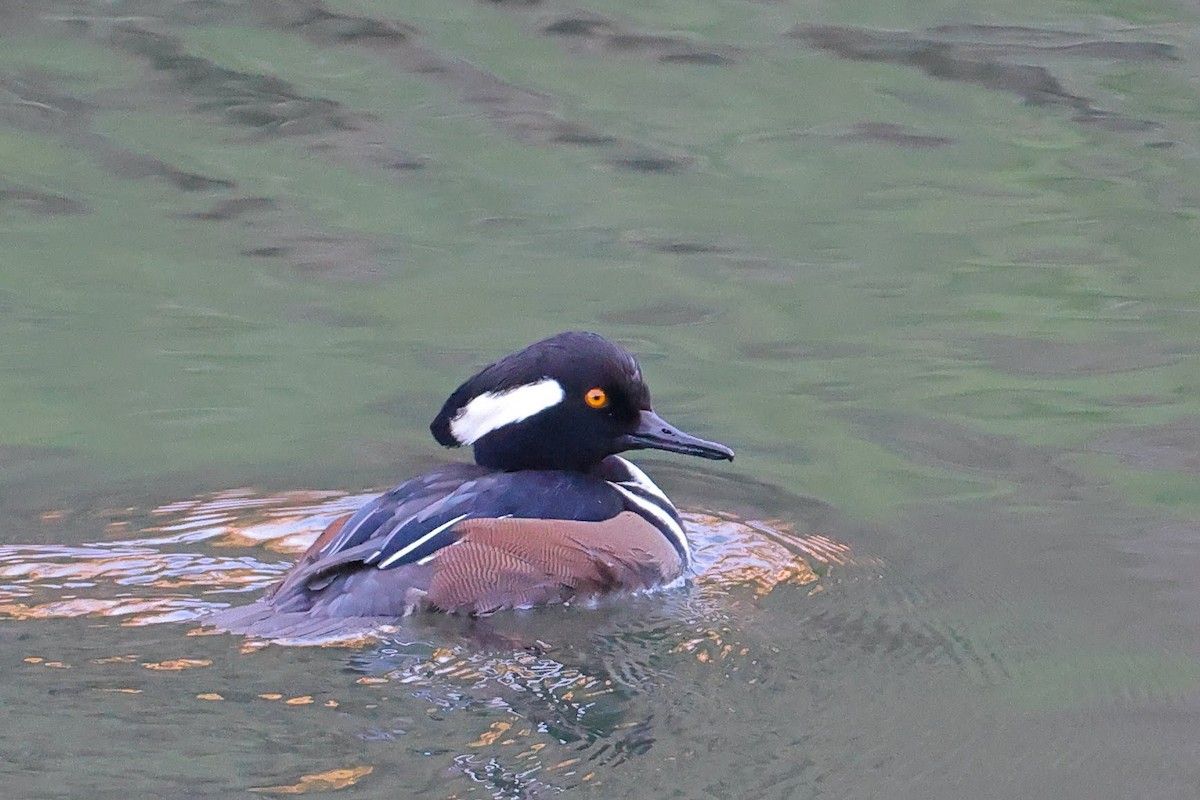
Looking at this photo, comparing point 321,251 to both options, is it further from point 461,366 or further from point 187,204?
point 461,366

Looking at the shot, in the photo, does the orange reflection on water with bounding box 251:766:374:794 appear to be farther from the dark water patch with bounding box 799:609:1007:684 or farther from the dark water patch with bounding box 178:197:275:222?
the dark water patch with bounding box 178:197:275:222

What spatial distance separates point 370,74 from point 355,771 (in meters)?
10.5

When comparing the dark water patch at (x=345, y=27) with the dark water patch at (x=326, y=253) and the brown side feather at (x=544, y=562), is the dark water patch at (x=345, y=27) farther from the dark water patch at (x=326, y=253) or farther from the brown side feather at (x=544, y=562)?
the brown side feather at (x=544, y=562)

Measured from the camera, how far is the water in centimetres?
536

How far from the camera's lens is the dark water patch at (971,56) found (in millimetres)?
14438

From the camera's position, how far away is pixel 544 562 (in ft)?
21.5

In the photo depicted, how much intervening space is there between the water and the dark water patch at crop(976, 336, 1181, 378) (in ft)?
0.12

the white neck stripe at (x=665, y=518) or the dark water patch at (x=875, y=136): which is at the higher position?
the dark water patch at (x=875, y=136)

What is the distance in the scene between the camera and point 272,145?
13.3m

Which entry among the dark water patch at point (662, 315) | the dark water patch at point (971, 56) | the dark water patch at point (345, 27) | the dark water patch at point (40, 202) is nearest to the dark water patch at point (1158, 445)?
the dark water patch at point (662, 315)

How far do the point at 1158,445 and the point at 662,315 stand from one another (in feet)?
9.80

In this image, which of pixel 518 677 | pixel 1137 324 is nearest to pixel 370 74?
pixel 1137 324

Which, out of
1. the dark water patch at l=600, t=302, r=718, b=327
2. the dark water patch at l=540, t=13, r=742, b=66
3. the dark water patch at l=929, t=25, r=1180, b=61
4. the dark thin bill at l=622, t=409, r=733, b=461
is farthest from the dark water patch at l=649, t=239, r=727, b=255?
the dark water patch at l=929, t=25, r=1180, b=61

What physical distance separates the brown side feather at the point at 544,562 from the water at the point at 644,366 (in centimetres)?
12
